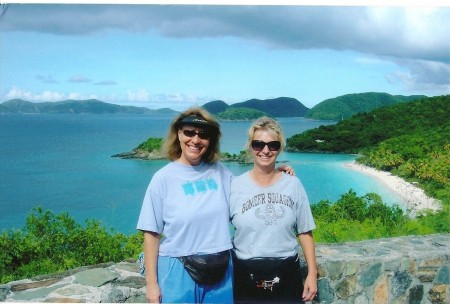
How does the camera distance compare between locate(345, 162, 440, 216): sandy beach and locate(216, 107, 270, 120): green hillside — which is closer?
locate(216, 107, 270, 120): green hillside

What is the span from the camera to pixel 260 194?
6.76 feet

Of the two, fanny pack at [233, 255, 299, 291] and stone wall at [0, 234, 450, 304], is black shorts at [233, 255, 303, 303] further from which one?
stone wall at [0, 234, 450, 304]

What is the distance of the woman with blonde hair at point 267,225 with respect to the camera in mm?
2047

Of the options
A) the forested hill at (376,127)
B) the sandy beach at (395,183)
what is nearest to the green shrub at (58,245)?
the sandy beach at (395,183)

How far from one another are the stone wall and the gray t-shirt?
0.70 metres

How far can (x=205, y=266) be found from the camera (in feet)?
6.49

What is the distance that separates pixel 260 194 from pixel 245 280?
0.37 meters

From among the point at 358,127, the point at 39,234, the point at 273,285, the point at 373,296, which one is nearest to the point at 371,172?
the point at 358,127

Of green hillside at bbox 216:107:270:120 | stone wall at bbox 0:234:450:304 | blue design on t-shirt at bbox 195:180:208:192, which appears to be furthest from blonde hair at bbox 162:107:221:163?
green hillside at bbox 216:107:270:120

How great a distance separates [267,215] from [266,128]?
35cm

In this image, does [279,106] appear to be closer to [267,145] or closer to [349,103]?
[267,145]

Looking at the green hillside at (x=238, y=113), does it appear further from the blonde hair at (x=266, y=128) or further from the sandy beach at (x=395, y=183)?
the sandy beach at (x=395, y=183)

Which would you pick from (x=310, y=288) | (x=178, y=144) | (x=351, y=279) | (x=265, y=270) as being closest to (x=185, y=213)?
(x=178, y=144)

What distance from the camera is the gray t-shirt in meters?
2.04
